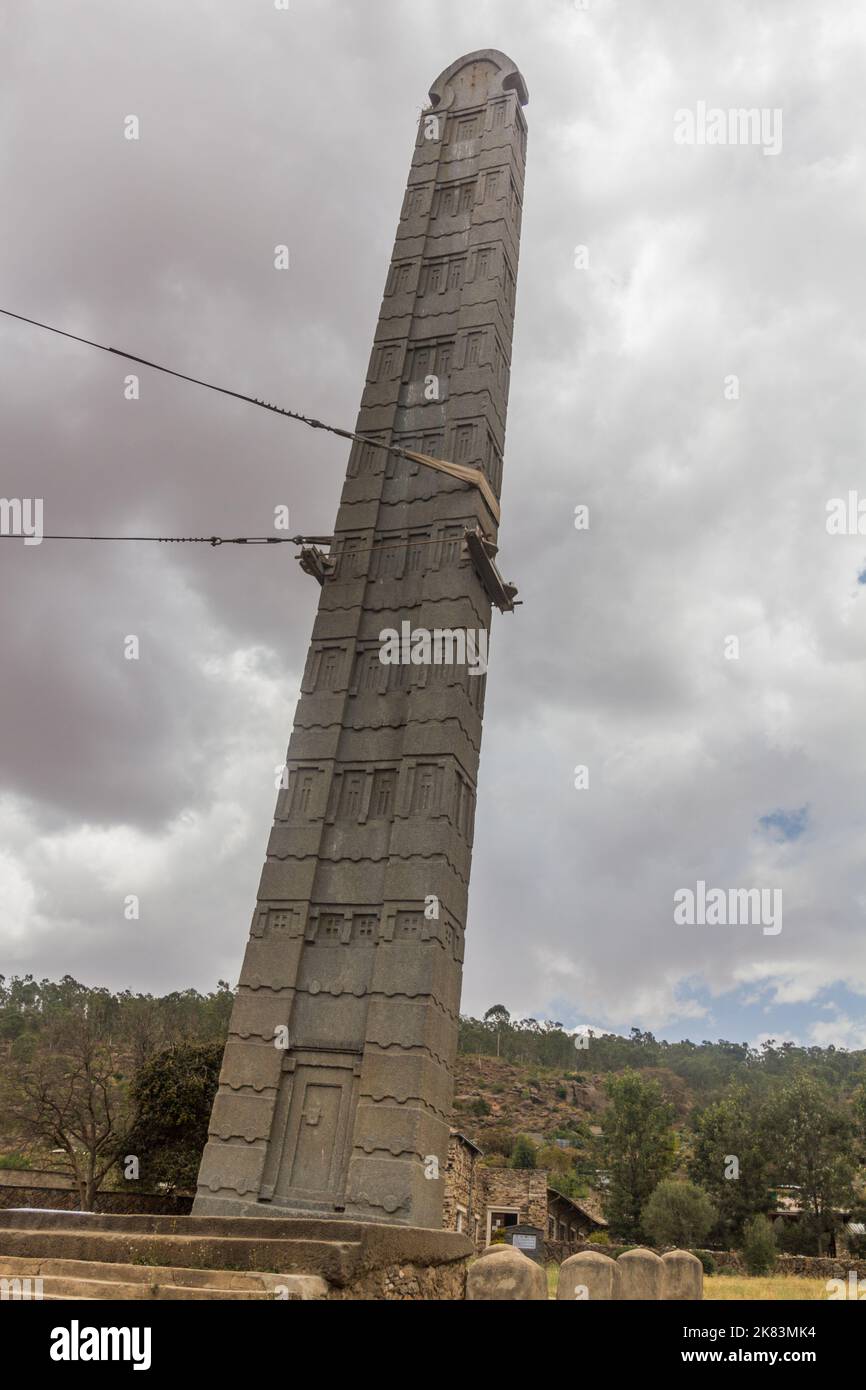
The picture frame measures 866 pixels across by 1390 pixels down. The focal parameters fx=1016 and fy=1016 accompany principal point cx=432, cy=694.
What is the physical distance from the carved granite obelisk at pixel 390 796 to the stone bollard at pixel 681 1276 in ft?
12.7

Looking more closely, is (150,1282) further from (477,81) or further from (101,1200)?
(477,81)

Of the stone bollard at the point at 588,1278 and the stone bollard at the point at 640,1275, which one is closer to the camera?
the stone bollard at the point at 588,1278

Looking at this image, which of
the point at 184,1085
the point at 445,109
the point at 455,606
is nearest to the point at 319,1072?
the point at 455,606

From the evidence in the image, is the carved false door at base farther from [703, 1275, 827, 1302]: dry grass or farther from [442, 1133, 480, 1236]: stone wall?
[442, 1133, 480, 1236]: stone wall

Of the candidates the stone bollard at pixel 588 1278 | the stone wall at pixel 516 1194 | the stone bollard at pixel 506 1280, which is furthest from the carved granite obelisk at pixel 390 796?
the stone wall at pixel 516 1194

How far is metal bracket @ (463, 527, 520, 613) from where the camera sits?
53.4 feet

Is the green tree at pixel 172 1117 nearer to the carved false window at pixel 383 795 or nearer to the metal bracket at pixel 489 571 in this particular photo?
the carved false window at pixel 383 795

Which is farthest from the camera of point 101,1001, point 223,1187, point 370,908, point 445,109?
point 101,1001

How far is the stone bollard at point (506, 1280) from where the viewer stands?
24.7ft

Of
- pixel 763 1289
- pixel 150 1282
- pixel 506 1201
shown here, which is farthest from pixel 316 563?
pixel 506 1201

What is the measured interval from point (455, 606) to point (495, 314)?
6.01 m
